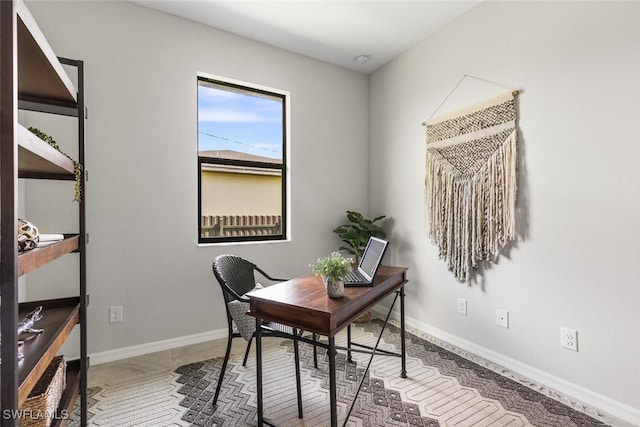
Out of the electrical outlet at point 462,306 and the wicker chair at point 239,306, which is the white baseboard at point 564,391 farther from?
the wicker chair at point 239,306

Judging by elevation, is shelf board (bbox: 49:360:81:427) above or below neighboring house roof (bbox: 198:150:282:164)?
below

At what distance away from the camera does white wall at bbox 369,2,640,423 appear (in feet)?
5.73

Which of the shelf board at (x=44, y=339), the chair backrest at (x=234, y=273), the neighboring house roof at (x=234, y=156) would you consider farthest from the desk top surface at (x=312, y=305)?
the neighboring house roof at (x=234, y=156)

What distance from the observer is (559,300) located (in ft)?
6.65

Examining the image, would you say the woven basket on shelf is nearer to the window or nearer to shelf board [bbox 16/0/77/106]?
shelf board [bbox 16/0/77/106]

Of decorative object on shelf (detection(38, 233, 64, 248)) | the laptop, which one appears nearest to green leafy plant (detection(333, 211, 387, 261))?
the laptop

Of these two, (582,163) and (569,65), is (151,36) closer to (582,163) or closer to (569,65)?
(569,65)

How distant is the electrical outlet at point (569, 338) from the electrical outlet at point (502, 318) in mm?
356

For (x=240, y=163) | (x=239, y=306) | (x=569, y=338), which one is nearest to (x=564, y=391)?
(x=569, y=338)

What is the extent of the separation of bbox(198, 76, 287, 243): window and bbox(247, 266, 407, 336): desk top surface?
1.39 meters

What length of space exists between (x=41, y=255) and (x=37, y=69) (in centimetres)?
74

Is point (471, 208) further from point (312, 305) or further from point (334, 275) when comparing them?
point (312, 305)

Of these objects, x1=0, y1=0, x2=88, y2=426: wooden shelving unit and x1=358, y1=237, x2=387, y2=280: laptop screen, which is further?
x1=358, y1=237, x2=387, y2=280: laptop screen

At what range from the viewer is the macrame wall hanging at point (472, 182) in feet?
7.42
